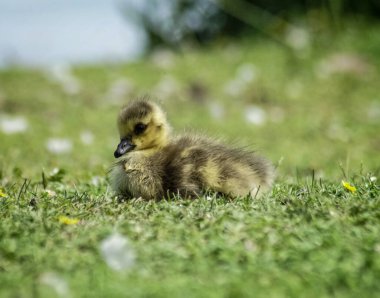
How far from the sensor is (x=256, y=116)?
293 inches

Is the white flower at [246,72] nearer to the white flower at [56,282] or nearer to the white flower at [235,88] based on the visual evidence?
the white flower at [235,88]

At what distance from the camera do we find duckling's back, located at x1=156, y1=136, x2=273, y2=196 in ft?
10.7

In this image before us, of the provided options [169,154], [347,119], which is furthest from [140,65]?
[169,154]

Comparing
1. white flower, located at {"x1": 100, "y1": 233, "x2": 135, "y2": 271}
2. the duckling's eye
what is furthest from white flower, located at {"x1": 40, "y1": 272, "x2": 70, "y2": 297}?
the duckling's eye

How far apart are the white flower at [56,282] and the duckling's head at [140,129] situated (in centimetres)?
133

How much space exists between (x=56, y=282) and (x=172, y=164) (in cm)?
128

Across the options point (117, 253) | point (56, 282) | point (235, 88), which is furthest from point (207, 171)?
point (235, 88)

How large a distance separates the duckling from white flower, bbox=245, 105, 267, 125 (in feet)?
12.6

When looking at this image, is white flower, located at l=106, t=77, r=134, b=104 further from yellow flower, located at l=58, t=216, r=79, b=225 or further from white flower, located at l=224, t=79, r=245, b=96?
yellow flower, located at l=58, t=216, r=79, b=225

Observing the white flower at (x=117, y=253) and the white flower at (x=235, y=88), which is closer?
the white flower at (x=117, y=253)

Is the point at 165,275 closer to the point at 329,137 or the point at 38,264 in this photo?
the point at 38,264

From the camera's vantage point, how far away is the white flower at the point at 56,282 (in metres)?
2.06

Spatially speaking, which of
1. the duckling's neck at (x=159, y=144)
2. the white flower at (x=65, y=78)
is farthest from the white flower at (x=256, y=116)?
the duckling's neck at (x=159, y=144)

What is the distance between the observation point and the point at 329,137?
6.76 m
